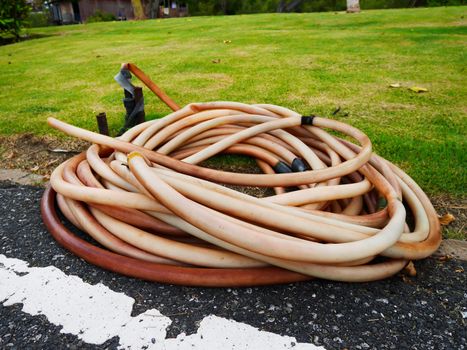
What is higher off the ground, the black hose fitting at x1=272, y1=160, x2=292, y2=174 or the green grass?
the green grass

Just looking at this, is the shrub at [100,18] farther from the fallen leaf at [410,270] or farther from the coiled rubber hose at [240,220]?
the fallen leaf at [410,270]

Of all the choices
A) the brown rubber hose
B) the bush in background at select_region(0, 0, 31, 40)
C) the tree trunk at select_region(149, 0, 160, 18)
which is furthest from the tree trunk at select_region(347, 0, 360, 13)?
the tree trunk at select_region(149, 0, 160, 18)

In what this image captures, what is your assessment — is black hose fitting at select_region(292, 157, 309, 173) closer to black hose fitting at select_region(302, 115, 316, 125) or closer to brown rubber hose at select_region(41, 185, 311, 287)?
black hose fitting at select_region(302, 115, 316, 125)

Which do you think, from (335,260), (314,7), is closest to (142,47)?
(335,260)

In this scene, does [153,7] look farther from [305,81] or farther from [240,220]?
[240,220]

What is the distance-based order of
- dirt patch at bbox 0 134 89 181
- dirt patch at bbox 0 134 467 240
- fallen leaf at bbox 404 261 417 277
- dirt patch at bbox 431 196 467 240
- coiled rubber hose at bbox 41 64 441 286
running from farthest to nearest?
dirt patch at bbox 0 134 89 181, dirt patch at bbox 0 134 467 240, dirt patch at bbox 431 196 467 240, fallen leaf at bbox 404 261 417 277, coiled rubber hose at bbox 41 64 441 286

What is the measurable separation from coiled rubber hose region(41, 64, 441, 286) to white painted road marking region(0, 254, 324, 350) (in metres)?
0.13

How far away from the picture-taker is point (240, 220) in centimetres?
147

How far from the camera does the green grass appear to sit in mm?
2783

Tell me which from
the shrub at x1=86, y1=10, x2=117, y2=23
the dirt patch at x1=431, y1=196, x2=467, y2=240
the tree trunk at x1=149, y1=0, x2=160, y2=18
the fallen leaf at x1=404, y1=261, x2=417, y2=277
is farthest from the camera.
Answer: the shrub at x1=86, y1=10, x2=117, y2=23

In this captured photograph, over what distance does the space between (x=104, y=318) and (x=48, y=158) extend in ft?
5.62

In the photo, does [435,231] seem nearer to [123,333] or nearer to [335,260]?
[335,260]

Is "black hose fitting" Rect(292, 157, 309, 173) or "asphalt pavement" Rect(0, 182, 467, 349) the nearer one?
"asphalt pavement" Rect(0, 182, 467, 349)

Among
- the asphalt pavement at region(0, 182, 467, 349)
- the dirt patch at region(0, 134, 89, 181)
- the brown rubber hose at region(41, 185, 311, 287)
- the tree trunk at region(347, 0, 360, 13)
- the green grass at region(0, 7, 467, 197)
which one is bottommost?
the asphalt pavement at region(0, 182, 467, 349)
